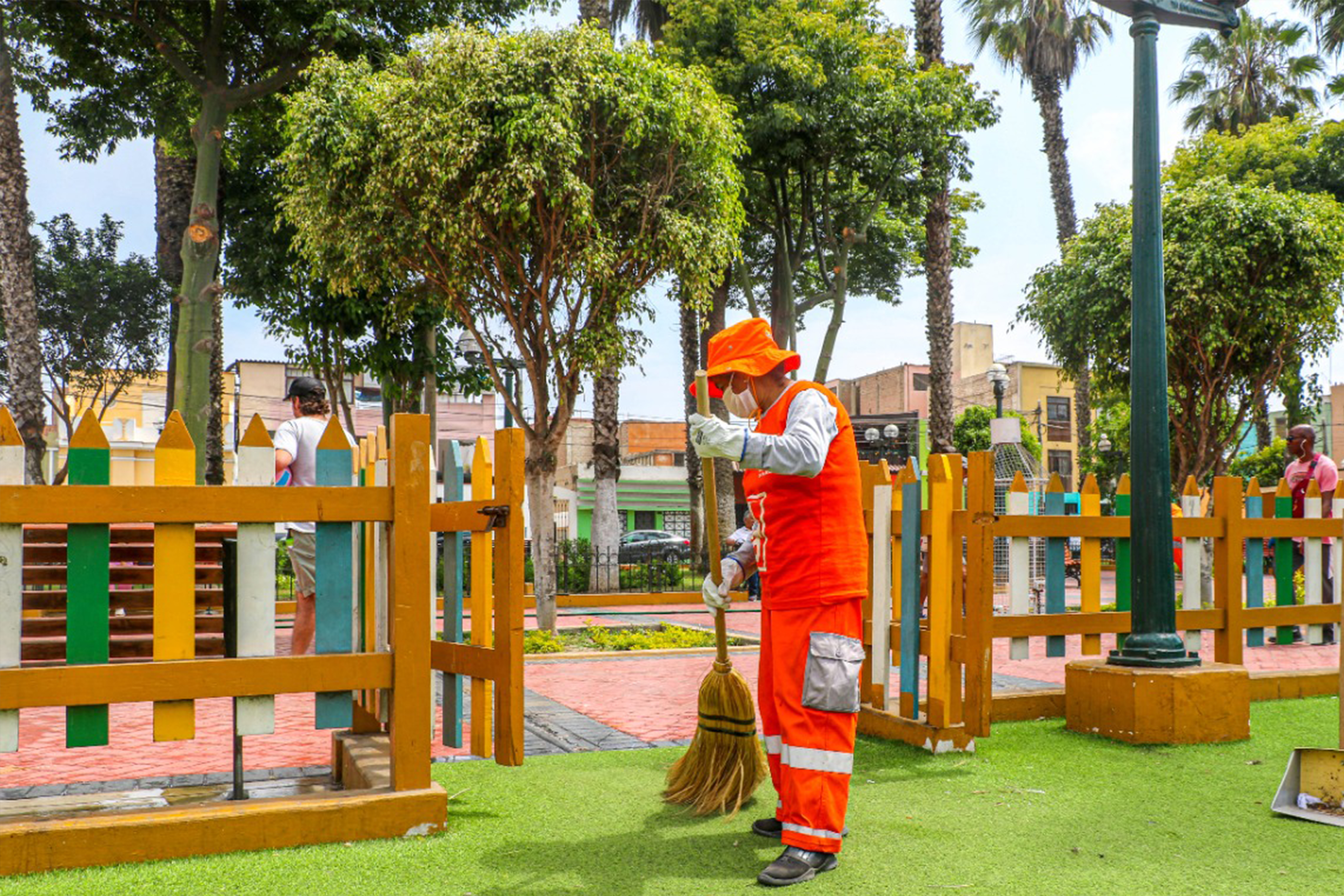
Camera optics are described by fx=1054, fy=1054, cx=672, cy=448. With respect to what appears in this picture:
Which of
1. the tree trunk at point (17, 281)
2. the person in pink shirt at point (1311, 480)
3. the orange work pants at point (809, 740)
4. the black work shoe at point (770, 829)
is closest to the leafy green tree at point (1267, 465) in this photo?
the person in pink shirt at point (1311, 480)

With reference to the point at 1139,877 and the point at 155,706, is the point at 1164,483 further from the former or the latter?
the point at 155,706

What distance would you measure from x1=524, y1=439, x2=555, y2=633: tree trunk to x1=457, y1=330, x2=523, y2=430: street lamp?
3.81ft

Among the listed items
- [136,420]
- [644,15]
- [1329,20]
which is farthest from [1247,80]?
[136,420]

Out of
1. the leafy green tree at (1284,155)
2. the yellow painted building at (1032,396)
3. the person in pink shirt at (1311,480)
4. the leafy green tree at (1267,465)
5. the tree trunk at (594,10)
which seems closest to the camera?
the person in pink shirt at (1311,480)

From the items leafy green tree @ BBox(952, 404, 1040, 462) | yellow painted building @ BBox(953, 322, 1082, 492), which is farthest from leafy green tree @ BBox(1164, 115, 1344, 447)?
yellow painted building @ BBox(953, 322, 1082, 492)

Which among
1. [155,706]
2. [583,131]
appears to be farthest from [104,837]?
[583,131]

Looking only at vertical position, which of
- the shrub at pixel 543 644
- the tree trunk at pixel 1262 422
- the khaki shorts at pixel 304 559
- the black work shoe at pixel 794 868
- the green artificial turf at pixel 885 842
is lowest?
the shrub at pixel 543 644

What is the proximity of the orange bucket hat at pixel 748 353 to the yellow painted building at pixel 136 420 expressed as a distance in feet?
89.9

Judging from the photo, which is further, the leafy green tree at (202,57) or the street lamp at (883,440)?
the street lamp at (883,440)

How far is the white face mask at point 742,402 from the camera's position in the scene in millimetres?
3814

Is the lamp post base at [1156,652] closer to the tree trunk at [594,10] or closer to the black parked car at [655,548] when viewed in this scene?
the tree trunk at [594,10]

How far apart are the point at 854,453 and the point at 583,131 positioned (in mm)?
8200

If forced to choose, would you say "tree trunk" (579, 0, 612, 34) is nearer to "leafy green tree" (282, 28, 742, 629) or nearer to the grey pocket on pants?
"leafy green tree" (282, 28, 742, 629)

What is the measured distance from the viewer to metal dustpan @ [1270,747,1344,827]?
4.08 m
